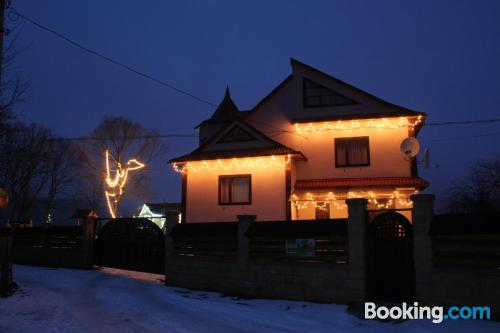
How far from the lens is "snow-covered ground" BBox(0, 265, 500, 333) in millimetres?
8188

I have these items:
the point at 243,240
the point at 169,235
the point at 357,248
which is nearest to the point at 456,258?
the point at 357,248

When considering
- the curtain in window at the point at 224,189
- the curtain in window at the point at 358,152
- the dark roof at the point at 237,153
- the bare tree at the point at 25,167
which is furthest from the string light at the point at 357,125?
the bare tree at the point at 25,167

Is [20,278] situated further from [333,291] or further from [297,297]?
[333,291]

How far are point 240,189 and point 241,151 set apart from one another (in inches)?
77.8

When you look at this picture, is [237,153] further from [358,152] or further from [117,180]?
[117,180]

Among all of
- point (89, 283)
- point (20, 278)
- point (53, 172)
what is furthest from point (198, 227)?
point (53, 172)

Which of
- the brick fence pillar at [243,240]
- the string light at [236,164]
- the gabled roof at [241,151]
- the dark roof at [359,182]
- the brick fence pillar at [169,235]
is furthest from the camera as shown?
the string light at [236,164]

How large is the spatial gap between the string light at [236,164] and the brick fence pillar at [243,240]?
27.2 feet

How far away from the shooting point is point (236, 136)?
2173cm

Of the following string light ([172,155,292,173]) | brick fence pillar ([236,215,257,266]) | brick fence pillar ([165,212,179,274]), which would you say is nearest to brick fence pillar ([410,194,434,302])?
brick fence pillar ([236,215,257,266])

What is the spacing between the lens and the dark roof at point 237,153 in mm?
19875

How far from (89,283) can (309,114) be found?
45.5ft

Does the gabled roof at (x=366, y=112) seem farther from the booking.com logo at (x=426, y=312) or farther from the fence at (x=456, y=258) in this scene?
the booking.com logo at (x=426, y=312)

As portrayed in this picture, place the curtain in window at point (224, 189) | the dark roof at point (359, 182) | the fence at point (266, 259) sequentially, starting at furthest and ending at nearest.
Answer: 1. the curtain in window at point (224, 189)
2. the dark roof at point (359, 182)
3. the fence at point (266, 259)
